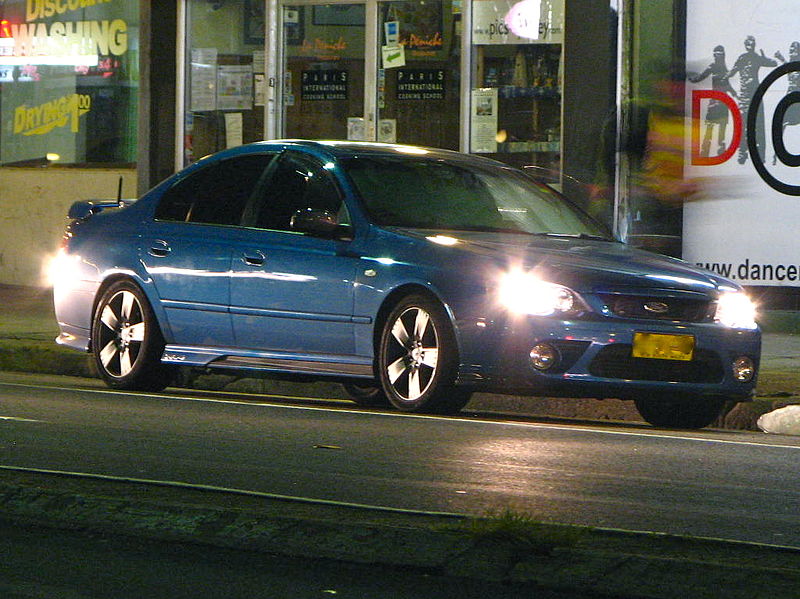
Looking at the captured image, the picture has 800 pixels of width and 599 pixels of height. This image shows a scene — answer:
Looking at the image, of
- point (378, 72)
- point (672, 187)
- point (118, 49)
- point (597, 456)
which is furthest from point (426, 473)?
point (118, 49)

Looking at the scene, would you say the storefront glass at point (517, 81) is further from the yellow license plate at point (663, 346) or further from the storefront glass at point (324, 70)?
the yellow license plate at point (663, 346)

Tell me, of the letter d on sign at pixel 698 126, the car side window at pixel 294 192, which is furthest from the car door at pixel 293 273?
the letter d on sign at pixel 698 126

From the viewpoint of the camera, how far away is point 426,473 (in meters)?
6.79

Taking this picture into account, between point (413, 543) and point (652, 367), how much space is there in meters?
3.59

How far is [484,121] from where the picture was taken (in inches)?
637

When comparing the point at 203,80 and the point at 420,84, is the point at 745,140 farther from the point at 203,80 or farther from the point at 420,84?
the point at 203,80

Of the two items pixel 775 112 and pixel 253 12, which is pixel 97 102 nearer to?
pixel 253 12

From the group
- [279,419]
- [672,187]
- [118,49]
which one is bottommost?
[279,419]

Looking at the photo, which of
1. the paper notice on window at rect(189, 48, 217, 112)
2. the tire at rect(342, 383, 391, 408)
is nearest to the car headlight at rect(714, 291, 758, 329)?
the tire at rect(342, 383, 391, 408)

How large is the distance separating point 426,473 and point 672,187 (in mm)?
8687

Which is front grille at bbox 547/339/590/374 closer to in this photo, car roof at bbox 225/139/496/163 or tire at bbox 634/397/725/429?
tire at bbox 634/397/725/429

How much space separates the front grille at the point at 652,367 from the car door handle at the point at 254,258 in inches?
79.1

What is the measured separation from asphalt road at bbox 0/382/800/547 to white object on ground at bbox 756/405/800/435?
656mm

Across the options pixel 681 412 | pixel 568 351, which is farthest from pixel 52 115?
pixel 568 351
